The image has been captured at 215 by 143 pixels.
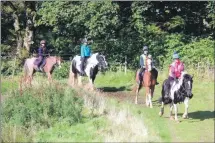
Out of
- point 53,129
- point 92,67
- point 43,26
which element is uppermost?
point 43,26

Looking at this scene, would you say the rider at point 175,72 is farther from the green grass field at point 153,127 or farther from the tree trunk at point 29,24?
the tree trunk at point 29,24

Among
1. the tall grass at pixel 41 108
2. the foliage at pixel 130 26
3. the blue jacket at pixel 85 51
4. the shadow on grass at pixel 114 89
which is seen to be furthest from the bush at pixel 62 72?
the tall grass at pixel 41 108

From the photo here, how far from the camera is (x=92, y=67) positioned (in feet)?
83.6

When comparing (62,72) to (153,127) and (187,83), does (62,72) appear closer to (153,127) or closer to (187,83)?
(187,83)

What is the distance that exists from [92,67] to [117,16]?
A: 1313 cm

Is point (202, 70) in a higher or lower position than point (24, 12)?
lower

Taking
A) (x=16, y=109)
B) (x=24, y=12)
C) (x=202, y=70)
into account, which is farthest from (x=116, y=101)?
(x=24, y=12)

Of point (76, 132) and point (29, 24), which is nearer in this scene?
point (76, 132)

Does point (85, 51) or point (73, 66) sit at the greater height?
point (85, 51)

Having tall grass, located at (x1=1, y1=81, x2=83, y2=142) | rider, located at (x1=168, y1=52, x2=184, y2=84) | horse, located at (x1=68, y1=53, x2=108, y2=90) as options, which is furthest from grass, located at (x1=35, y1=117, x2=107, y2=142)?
horse, located at (x1=68, y1=53, x2=108, y2=90)

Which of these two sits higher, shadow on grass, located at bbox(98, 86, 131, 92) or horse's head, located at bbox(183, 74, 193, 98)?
horse's head, located at bbox(183, 74, 193, 98)

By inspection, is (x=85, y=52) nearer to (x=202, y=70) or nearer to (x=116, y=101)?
(x=116, y=101)

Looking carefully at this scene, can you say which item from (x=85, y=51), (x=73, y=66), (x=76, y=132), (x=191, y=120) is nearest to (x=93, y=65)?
(x=85, y=51)

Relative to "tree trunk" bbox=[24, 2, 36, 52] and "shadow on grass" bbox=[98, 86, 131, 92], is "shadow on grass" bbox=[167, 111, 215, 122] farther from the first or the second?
"tree trunk" bbox=[24, 2, 36, 52]
